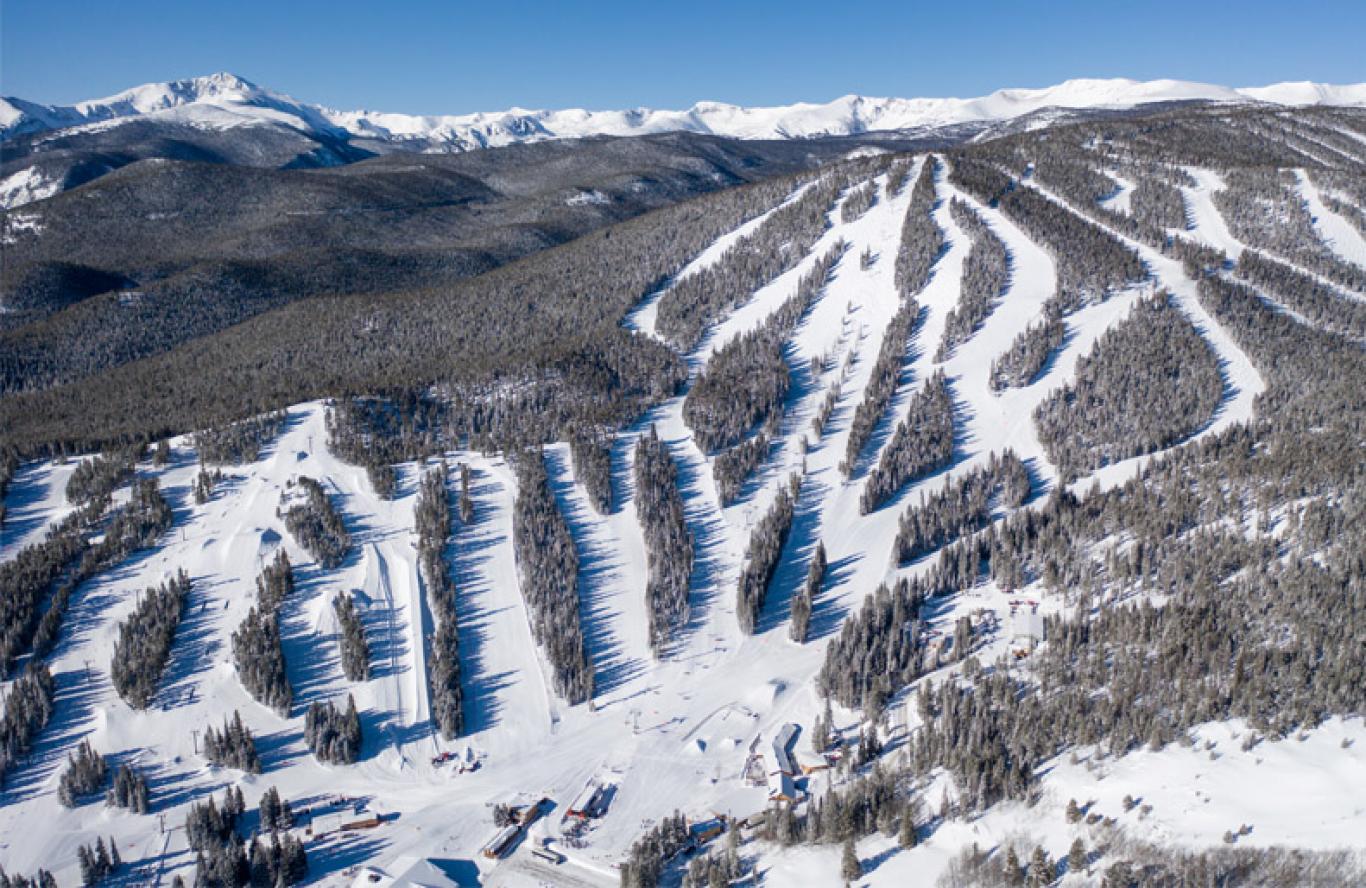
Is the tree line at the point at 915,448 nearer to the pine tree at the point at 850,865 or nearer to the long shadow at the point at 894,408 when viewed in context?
the long shadow at the point at 894,408

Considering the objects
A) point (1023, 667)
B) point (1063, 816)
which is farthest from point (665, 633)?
point (1063, 816)

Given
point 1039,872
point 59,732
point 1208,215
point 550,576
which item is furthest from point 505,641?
point 1208,215

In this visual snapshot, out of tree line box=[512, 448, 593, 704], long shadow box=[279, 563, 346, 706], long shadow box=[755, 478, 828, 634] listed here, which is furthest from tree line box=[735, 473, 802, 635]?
long shadow box=[279, 563, 346, 706]

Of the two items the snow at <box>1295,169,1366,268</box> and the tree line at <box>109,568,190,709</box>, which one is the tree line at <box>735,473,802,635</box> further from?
the snow at <box>1295,169,1366,268</box>

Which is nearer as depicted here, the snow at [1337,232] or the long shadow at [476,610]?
the long shadow at [476,610]

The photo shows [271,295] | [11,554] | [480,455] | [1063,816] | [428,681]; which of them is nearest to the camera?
[1063,816]

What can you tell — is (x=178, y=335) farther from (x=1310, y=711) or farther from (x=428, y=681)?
(x=1310, y=711)

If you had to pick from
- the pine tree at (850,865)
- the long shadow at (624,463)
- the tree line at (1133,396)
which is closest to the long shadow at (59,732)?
the long shadow at (624,463)

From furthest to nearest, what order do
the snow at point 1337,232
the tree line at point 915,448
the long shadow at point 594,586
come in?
the snow at point 1337,232
the tree line at point 915,448
the long shadow at point 594,586
